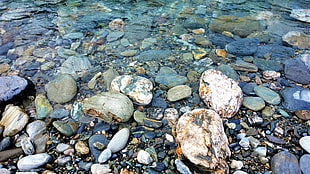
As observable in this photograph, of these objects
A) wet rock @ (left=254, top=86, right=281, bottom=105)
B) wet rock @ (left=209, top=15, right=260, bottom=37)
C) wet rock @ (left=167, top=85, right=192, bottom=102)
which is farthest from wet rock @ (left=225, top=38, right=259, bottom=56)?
wet rock @ (left=167, top=85, right=192, bottom=102)

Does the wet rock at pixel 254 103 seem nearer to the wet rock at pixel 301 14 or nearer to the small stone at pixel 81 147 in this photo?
the small stone at pixel 81 147

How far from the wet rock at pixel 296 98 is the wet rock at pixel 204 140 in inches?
49.7

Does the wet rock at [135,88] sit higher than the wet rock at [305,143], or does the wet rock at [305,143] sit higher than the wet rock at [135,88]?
the wet rock at [135,88]

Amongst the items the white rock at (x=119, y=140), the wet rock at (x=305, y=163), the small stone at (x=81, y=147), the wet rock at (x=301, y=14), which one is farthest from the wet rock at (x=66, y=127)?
the wet rock at (x=301, y=14)

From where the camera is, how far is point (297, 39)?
415 cm

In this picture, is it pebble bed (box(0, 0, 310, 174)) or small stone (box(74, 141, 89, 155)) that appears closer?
pebble bed (box(0, 0, 310, 174))

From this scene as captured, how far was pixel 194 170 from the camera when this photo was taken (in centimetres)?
196

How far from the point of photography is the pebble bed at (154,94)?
6.98 ft

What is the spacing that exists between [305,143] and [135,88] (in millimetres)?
2129

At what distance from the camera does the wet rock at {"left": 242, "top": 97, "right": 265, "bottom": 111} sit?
2682mm

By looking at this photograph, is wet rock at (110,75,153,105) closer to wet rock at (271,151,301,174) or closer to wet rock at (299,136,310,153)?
wet rock at (271,151,301,174)

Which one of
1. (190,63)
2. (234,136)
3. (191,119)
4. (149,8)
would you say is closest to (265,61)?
(190,63)

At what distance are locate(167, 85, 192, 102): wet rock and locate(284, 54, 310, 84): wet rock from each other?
1726 mm

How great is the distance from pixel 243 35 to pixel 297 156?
2.94 meters
